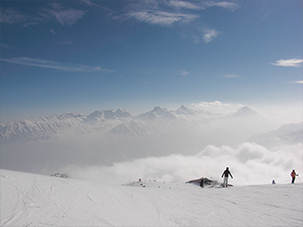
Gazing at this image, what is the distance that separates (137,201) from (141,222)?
3270mm

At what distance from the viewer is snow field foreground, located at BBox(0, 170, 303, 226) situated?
7.84 m

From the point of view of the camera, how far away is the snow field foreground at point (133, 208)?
7.84 m

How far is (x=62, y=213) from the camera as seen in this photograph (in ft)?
28.1

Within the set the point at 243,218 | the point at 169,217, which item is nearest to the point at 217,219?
the point at 243,218

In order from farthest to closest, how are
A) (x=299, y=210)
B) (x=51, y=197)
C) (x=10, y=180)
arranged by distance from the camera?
(x=10, y=180) < (x=51, y=197) < (x=299, y=210)

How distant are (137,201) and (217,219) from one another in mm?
5241

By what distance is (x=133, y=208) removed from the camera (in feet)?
32.2

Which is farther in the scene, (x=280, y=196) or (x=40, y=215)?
(x=280, y=196)

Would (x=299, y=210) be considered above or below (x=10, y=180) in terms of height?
below

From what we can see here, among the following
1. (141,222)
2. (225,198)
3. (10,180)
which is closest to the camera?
(141,222)

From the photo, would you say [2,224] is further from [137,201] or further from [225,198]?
[225,198]

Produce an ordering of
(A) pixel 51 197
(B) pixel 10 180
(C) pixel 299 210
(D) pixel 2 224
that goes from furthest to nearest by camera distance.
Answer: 1. (B) pixel 10 180
2. (A) pixel 51 197
3. (C) pixel 299 210
4. (D) pixel 2 224

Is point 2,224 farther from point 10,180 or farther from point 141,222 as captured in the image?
point 10,180

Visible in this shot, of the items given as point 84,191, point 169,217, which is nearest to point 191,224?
point 169,217
